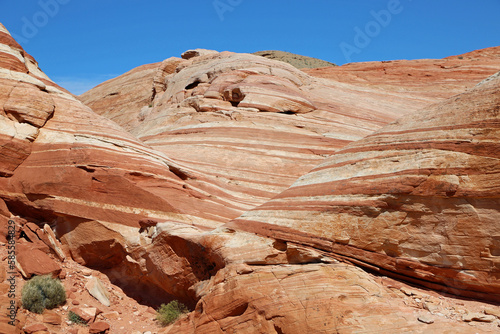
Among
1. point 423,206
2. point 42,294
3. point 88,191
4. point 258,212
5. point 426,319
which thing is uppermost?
point 423,206

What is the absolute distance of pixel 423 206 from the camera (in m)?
6.43

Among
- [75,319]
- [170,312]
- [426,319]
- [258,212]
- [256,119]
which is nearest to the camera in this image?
[426,319]

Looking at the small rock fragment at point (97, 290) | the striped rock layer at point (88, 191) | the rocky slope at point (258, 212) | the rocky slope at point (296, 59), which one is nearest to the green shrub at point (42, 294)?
the rocky slope at point (258, 212)

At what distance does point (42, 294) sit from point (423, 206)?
720cm

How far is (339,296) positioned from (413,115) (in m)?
4.36

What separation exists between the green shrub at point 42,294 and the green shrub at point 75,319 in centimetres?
35

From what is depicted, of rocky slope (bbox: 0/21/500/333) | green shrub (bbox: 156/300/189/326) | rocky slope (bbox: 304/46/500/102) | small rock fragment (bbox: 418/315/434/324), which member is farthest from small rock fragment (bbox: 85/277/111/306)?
rocky slope (bbox: 304/46/500/102)

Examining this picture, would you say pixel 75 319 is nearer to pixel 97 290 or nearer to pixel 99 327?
pixel 99 327

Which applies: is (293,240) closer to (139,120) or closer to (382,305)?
(382,305)

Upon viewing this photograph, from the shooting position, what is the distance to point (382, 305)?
5863mm

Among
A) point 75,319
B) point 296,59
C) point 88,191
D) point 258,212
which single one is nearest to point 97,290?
point 75,319

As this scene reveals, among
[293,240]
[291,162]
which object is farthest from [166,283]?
[291,162]

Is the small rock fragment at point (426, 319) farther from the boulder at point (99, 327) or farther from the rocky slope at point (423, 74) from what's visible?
the rocky slope at point (423, 74)

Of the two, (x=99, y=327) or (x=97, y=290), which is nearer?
(x=99, y=327)
